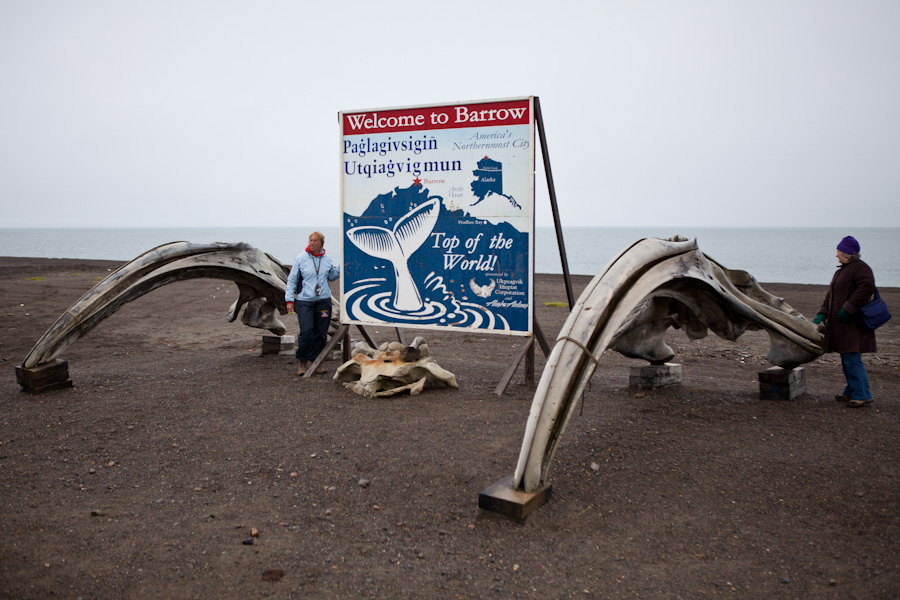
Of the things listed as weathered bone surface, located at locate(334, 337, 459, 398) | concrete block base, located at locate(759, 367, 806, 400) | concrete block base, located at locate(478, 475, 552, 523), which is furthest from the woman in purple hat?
concrete block base, located at locate(478, 475, 552, 523)

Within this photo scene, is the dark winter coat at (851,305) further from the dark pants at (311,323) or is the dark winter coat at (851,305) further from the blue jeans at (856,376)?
the dark pants at (311,323)

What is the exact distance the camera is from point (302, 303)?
362 inches

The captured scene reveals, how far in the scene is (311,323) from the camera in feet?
30.6

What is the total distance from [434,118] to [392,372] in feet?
9.93

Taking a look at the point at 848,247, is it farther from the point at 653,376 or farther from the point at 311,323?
the point at 311,323

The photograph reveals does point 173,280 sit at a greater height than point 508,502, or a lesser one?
greater

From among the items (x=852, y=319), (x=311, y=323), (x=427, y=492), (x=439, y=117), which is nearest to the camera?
(x=427, y=492)

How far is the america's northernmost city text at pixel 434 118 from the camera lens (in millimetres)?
8320

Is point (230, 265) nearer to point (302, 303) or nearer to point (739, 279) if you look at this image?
point (302, 303)

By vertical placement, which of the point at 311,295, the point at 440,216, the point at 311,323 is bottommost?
the point at 311,323

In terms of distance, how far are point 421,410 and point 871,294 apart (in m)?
4.69

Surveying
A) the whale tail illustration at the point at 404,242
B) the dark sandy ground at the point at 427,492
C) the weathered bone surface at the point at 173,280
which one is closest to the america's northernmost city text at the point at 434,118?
the whale tail illustration at the point at 404,242

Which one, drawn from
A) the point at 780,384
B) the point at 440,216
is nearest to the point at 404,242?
the point at 440,216

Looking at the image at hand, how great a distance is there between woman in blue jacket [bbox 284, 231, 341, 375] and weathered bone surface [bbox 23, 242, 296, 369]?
98 centimetres
